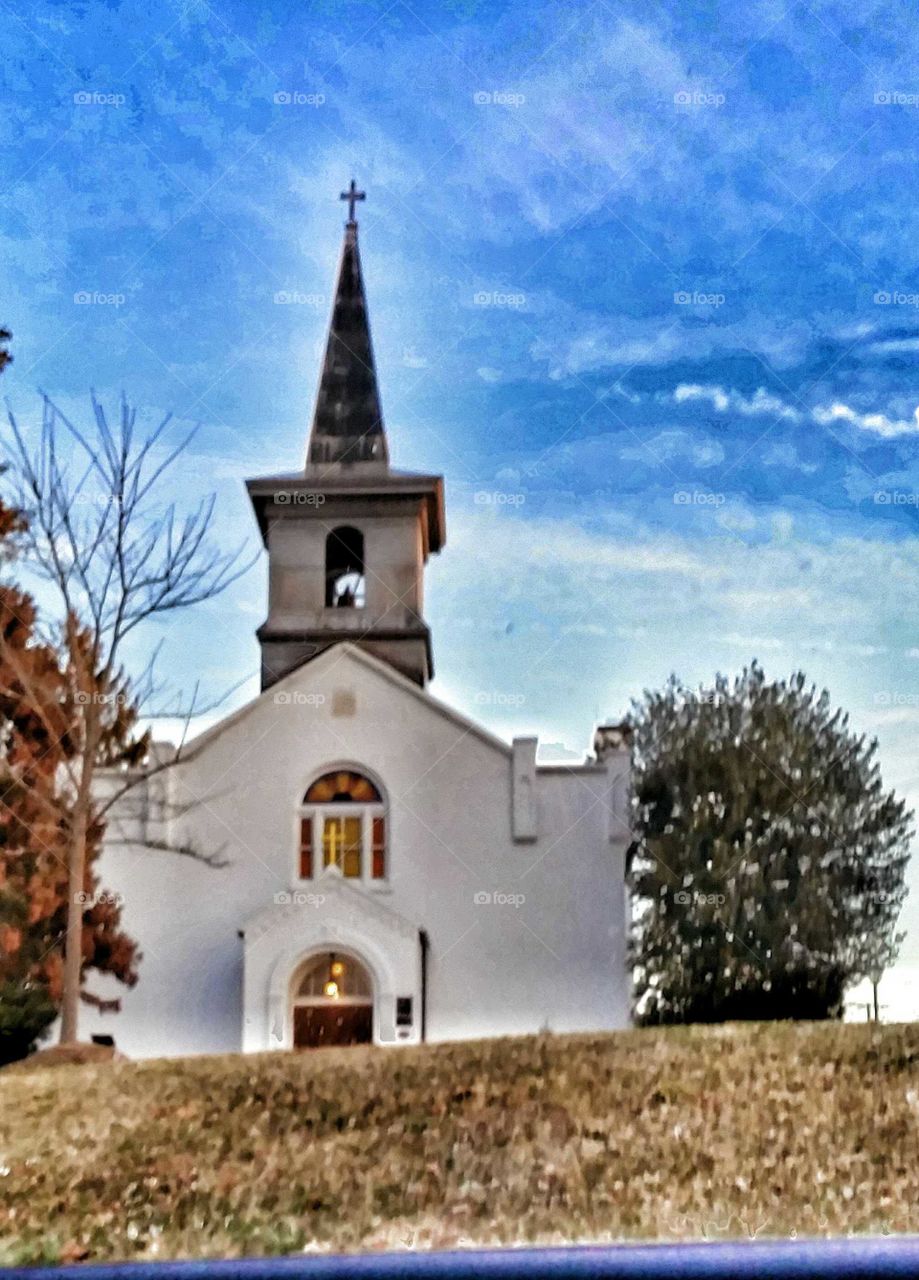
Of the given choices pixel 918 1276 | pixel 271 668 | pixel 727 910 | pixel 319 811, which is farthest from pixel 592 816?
pixel 918 1276

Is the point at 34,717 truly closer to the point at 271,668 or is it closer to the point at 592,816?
the point at 271,668

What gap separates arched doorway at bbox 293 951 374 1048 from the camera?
3.59 metres

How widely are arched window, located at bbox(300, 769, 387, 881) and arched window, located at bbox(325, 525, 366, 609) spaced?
49cm

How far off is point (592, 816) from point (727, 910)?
0.44 metres

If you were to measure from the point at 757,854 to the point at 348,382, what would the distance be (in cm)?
180

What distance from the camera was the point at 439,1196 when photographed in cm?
324

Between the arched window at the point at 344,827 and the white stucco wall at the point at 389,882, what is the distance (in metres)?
0.03

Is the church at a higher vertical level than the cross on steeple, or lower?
lower

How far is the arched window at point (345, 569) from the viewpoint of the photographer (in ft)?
12.6

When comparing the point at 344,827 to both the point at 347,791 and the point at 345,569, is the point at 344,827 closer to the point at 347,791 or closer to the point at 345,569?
the point at 347,791

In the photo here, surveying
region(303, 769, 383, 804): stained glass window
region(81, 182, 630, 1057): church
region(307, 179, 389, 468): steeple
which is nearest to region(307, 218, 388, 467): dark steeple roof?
region(307, 179, 389, 468): steeple

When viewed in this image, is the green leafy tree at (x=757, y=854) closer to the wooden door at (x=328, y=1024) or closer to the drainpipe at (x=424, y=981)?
the drainpipe at (x=424, y=981)

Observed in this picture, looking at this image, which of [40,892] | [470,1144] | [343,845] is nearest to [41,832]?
[40,892]

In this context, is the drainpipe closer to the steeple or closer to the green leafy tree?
the green leafy tree
